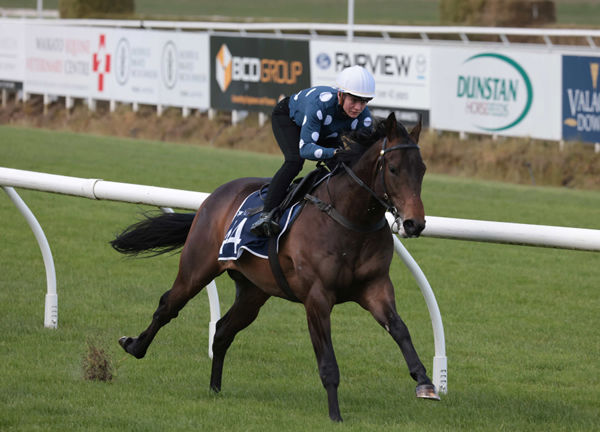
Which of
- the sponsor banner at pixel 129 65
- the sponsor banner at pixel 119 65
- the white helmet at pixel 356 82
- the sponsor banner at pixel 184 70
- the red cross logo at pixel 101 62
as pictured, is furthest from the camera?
the red cross logo at pixel 101 62

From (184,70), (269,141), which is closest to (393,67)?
(269,141)

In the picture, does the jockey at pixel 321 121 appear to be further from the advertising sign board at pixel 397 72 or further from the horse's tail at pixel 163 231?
the advertising sign board at pixel 397 72

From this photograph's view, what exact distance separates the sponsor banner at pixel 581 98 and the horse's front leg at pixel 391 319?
1155 cm

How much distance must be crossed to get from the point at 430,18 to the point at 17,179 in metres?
43.5

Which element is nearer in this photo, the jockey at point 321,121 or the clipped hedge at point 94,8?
the jockey at point 321,121

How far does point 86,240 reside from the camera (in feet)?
36.0

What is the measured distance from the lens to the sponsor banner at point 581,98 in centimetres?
1595

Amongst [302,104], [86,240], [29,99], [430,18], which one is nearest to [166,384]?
[302,104]

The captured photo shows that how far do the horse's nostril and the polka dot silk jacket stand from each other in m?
0.69

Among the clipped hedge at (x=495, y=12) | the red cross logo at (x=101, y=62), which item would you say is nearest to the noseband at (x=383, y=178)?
the red cross logo at (x=101, y=62)

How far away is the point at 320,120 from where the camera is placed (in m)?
5.39

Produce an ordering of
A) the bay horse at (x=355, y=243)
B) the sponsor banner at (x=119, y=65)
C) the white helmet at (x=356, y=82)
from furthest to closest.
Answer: the sponsor banner at (x=119, y=65)
the white helmet at (x=356, y=82)
the bay horse at (x=355, y=243)

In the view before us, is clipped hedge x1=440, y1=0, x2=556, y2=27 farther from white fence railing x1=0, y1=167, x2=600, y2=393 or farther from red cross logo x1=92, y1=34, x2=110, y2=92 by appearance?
white fence railing x1=0, y1=167, x2=600, y2=393

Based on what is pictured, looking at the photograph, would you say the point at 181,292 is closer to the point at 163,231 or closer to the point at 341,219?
the point at 163,231
